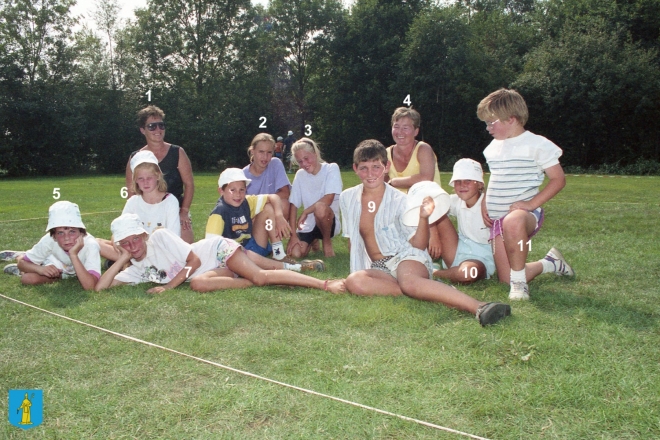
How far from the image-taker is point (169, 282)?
4.75 metres

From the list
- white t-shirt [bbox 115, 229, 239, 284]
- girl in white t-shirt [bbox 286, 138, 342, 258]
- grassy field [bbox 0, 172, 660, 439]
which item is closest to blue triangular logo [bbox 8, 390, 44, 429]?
grassy field [bbox 0, 172, 660, 439]

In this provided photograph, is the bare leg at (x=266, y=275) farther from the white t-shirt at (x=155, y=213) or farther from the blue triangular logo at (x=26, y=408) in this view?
the blue triangular logo at (x=26, y=408)

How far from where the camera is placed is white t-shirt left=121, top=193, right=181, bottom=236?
5.31 metres

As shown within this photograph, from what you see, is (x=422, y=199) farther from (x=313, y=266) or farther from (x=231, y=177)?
(x=231, y=177)

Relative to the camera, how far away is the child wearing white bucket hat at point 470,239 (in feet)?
15.9

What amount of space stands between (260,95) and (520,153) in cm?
3212

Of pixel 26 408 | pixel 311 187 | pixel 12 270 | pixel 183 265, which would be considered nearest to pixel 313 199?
pixel 311 187

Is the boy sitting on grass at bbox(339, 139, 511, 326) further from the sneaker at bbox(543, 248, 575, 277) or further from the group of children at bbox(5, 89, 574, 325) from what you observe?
the sneaker at bbox(543, 248, 575, 277)

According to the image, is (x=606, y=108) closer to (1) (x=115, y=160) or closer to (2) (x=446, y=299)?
(1) (x=115, y=160)

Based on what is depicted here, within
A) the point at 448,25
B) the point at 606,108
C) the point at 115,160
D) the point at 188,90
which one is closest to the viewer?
the point at 606,108

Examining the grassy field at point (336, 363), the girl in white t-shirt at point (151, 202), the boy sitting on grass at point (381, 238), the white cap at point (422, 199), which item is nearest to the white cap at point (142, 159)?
the girl in white t-shirt at point (151, 202)

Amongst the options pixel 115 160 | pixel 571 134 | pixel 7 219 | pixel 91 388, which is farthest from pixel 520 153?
pixel 115 160

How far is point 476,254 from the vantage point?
4922 mm

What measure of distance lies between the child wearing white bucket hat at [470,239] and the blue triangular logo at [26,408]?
10.5 feet
